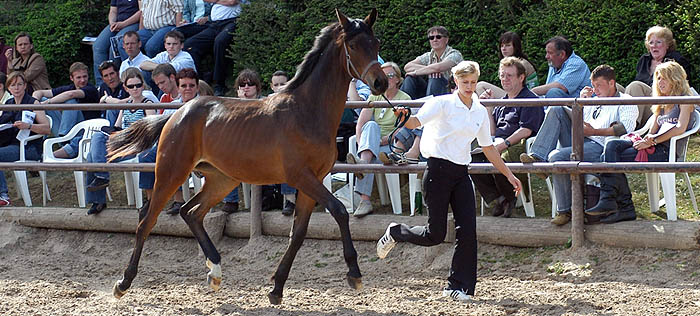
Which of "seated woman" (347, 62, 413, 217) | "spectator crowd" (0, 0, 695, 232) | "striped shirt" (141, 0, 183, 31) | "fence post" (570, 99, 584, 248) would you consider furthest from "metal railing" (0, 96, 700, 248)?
"striped shirt" (141, 0, 183, 31)

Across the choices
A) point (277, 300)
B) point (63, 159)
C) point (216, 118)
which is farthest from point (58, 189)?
point (277, 300)

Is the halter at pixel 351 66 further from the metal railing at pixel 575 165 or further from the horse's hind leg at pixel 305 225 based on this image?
the metal railing at pixel 575 165

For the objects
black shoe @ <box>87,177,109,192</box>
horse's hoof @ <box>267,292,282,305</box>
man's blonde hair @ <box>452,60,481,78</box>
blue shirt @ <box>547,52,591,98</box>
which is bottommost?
horse's hoof @ <box>267,292,282,305</box>

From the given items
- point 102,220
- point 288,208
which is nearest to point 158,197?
point 288,208

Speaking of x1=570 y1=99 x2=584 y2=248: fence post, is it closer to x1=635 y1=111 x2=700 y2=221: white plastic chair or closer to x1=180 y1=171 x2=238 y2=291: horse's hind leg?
x1=635 y1=111 x2=700 y2=221: white plastic chair

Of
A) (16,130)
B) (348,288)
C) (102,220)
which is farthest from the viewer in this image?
(16,130)

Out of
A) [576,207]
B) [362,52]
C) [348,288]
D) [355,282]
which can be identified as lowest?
[348,288]

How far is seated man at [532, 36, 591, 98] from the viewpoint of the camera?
8.61 meters

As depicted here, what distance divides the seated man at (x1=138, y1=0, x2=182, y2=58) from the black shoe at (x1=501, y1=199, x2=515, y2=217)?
Answer: 5677mm

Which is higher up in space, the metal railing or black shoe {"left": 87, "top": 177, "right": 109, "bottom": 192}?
the metal railing

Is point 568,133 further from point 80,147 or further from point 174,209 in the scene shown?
point 80,147

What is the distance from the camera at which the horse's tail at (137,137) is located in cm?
759

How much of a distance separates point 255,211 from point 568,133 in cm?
291

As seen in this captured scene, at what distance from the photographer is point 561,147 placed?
7645 mm
